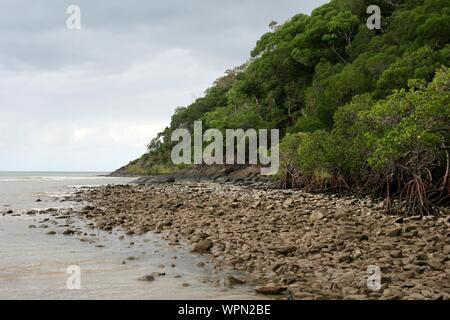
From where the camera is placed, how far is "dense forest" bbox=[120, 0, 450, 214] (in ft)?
58.4

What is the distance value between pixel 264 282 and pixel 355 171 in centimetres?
2150

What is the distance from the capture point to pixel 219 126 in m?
74.6

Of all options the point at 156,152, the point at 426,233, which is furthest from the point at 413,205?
the point at 156,152

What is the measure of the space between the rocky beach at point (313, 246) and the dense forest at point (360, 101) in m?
2.83

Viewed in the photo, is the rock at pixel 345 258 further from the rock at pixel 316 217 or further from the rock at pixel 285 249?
the rock at pixel 316 217

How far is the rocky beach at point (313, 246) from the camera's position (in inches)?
333

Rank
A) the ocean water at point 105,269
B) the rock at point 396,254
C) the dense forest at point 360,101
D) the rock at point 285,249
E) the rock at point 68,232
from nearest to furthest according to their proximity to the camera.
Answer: the ocean water at point 105,269 → the rock at point 396,254 → the rock at point 285,249 → the rock at point 68,232 → the dense forest at point 360,101

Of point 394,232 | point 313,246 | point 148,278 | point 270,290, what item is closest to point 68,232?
point 148,278

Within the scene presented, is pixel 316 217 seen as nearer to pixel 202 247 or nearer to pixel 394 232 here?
pixel 394 232

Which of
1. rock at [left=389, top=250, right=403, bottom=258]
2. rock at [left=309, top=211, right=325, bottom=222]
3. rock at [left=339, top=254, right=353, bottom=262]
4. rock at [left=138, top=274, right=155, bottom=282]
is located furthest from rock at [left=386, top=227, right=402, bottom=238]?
rock at [left=138, top=274, right=155, bottom=282]

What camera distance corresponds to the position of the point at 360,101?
29.7m

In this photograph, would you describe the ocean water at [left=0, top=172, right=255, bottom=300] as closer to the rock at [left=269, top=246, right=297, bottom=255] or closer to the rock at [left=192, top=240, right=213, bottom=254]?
the rock at [left=192, top=240, right=213, bottom=254]

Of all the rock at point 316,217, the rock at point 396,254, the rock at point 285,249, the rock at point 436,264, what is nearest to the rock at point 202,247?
the rock at point 285,249

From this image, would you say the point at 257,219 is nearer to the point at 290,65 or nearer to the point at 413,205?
the point at 413,205
